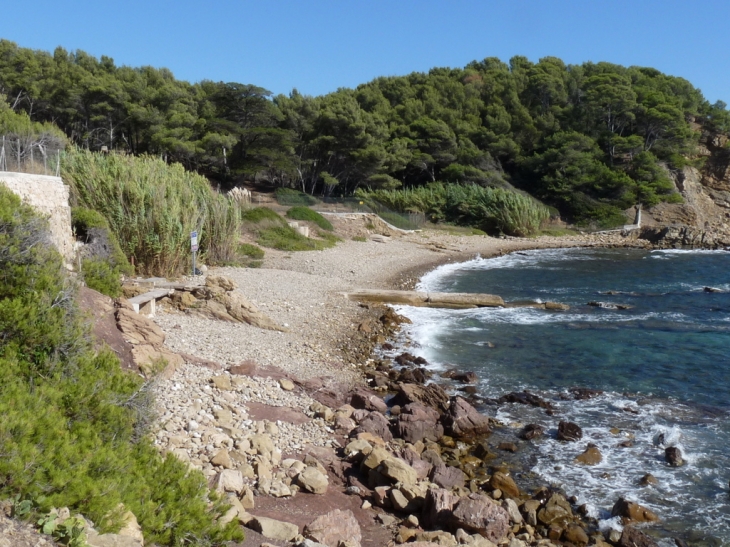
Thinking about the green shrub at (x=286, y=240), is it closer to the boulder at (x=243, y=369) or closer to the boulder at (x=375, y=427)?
the boulder at (x=243, y=369)

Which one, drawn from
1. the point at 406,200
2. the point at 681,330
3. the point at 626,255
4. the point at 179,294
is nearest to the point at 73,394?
the point at 179,294

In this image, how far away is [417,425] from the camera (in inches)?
368

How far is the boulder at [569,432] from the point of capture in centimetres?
956

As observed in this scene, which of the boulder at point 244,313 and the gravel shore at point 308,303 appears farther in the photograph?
the boulder at point 244,313

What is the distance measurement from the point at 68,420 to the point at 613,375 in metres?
11.1

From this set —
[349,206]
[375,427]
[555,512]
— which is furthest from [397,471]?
[349,206]

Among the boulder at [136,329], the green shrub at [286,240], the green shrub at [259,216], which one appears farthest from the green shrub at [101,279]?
the green shrub at [259,216]

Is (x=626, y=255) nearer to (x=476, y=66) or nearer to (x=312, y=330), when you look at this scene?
(x=312, y=330)

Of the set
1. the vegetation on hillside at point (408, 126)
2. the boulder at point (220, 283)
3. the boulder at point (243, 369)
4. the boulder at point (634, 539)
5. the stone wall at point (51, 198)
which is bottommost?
the boulder at point (634, 539)

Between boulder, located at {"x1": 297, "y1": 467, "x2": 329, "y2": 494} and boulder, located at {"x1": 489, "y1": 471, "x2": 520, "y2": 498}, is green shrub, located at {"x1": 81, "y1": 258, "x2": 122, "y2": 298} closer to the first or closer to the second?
boulder, located at {"x1": 297, "y1": 467, "x2": 329, "y2": 494}

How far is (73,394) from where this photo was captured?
483 centimetres

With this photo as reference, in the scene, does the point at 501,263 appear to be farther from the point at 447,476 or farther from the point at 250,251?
the point at 447,476

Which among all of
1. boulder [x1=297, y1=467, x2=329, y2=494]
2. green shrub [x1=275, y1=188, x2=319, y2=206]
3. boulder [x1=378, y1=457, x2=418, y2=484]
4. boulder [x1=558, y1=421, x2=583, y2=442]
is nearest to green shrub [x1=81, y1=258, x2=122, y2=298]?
boulder [x1=297, y1=467, x2=329, y2=494]

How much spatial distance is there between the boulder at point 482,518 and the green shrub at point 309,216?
84.2ft
